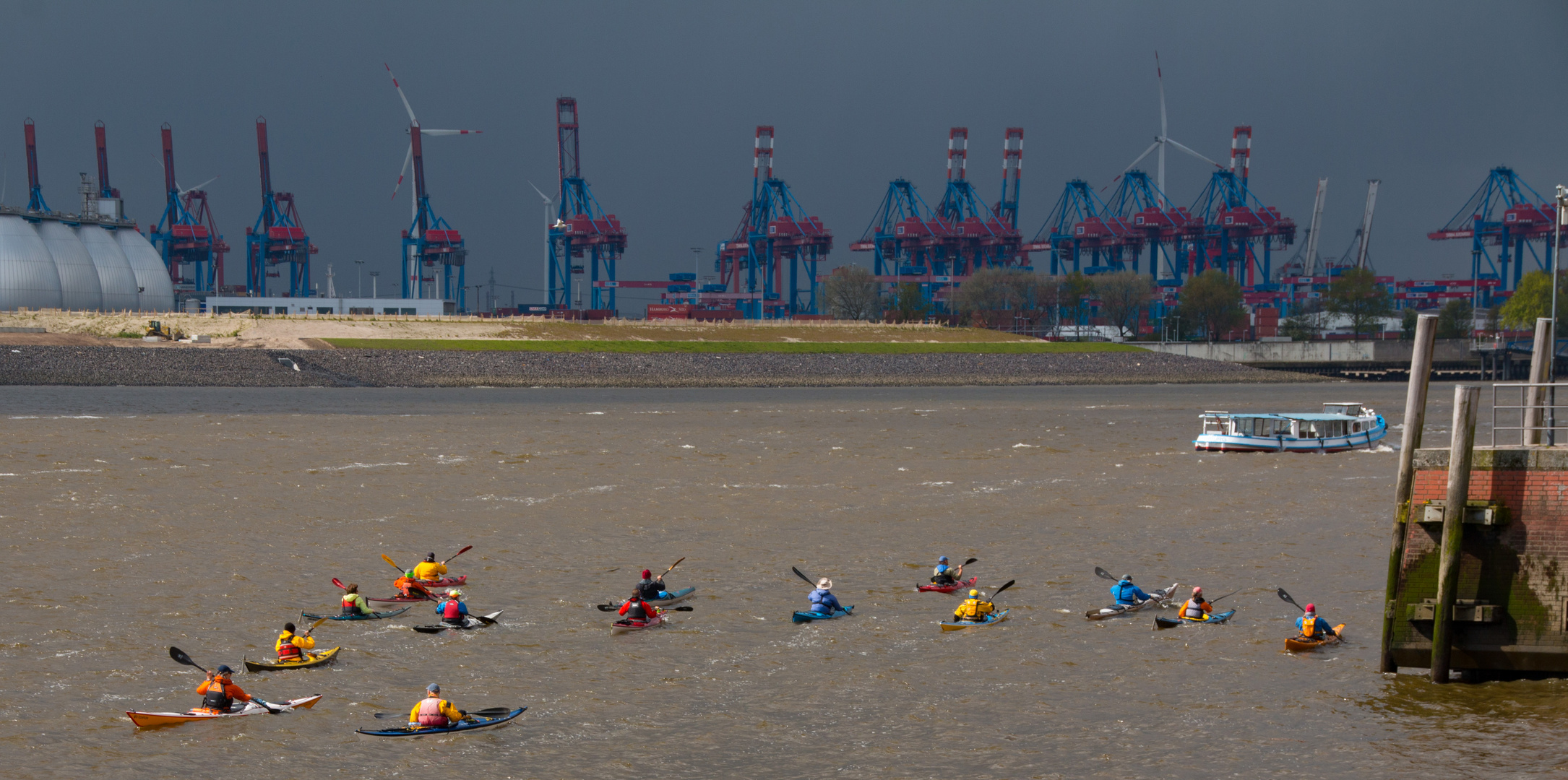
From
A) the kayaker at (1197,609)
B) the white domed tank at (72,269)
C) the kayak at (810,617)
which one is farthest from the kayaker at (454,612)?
the white domed tank at (72,269)

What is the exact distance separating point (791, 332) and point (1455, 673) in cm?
14070

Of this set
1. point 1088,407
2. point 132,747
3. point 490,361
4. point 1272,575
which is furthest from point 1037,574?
point 490,361

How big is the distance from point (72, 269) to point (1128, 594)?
18623 centimetres

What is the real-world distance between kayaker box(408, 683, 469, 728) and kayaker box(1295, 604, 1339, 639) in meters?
14.7

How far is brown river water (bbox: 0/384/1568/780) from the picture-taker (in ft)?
58.4

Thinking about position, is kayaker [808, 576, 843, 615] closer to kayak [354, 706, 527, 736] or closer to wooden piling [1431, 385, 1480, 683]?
kayak [354, 706, 527, 736]

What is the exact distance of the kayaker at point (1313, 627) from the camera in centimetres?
2297

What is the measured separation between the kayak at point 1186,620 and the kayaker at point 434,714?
44.0ft

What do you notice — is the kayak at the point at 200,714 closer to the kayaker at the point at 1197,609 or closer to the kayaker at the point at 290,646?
the kayaker at the point at 290,646

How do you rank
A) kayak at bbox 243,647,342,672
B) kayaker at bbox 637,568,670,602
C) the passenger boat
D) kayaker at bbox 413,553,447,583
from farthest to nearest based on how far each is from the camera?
1. the passenger boat
2. kayaker at bbox 413,553,447,583
3. kayaker at bbox 637,568,670,602
4. kayak at bbox 243,647,342,672

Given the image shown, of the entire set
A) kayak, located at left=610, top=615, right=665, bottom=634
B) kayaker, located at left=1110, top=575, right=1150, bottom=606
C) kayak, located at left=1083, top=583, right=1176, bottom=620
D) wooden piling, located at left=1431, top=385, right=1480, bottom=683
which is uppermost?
wooden piling, located at left=1431, top=385, right=1480, bottom=683

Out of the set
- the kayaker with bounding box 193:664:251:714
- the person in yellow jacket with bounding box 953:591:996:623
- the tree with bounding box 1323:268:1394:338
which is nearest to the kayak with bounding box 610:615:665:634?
the person in yellow jacket with bounding box 953:591:996:623

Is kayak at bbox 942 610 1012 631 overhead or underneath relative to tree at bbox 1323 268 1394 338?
underneath

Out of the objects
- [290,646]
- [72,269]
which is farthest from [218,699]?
[72,269]
